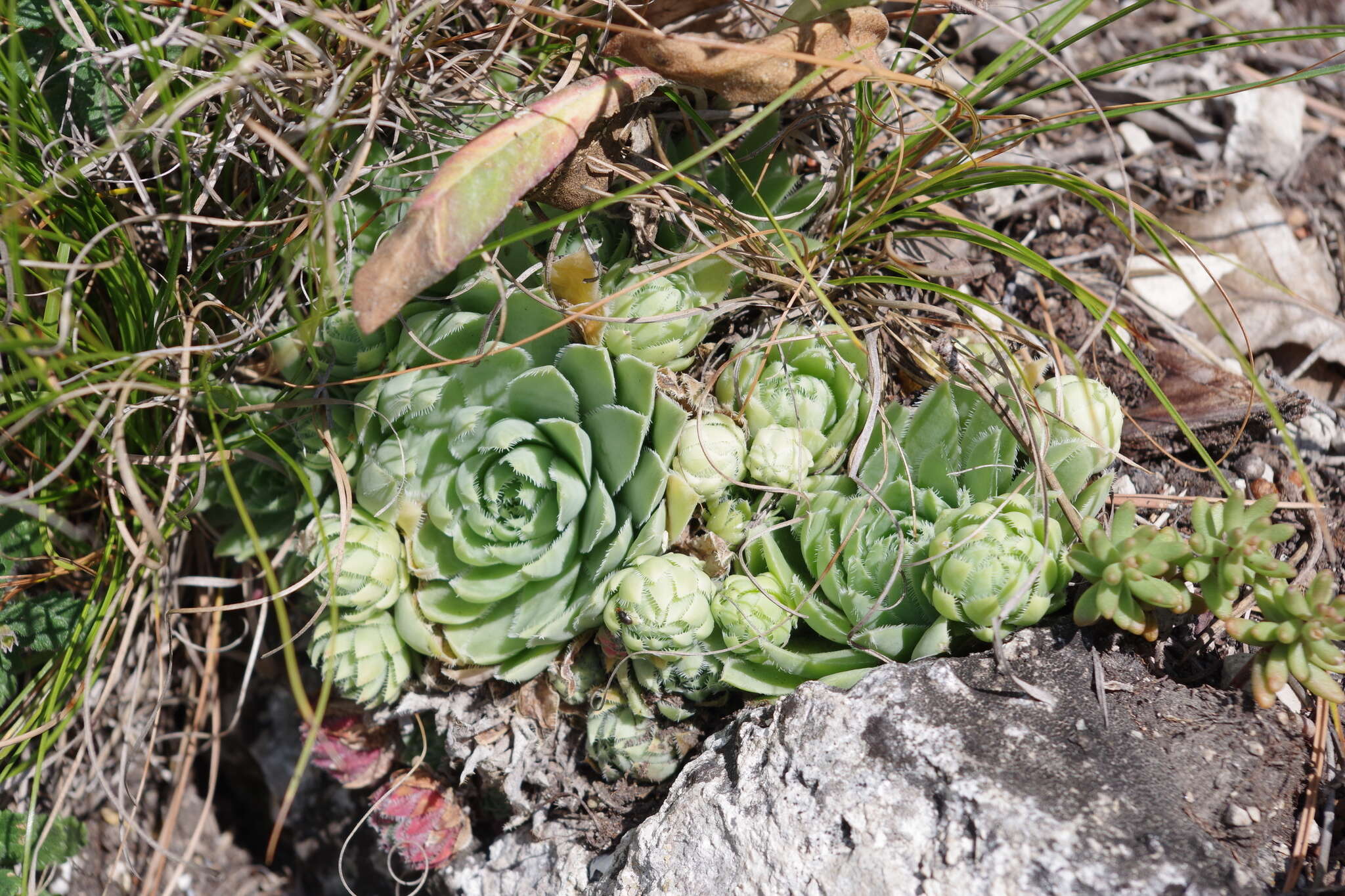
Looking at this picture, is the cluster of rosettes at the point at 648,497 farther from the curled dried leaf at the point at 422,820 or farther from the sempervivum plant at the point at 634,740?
the curled dried leaf at the point at 422,820

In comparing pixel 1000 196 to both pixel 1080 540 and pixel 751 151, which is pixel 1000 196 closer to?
pixel 751 151

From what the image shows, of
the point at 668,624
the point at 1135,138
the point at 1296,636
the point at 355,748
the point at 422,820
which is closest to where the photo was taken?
the point at 1296,636

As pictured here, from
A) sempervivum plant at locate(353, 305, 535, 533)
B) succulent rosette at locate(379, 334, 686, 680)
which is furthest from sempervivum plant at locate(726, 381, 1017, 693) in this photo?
sempervivum plant at locate(353, 305, 535, 533)

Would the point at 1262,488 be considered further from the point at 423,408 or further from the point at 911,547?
the point at 423,408

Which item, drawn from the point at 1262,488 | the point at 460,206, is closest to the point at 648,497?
the point at 460,206

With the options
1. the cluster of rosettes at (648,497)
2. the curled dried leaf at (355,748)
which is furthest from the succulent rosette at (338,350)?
the curled dried leaf at (355,748)

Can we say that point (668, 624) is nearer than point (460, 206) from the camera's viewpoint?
No

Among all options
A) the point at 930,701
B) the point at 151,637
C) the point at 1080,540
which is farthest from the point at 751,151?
the point at 151,637
